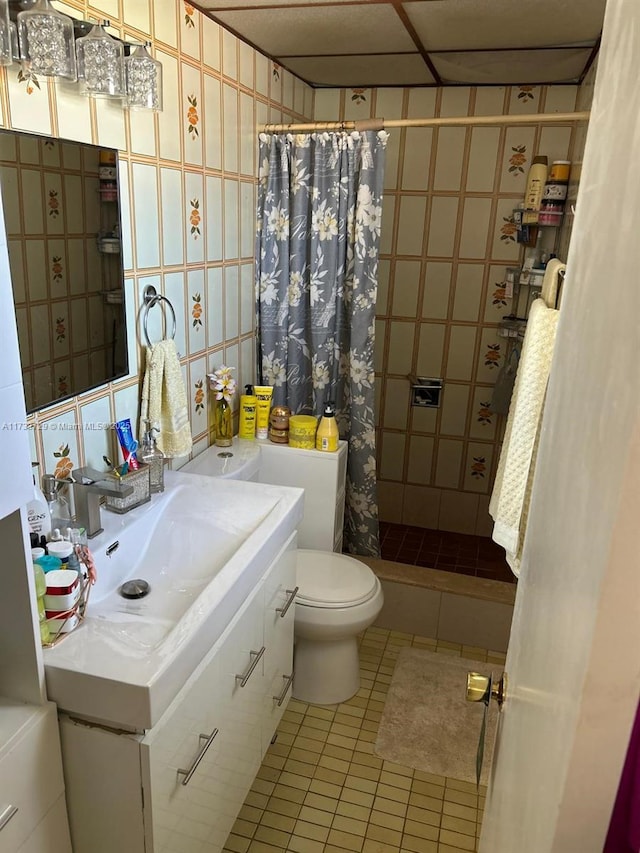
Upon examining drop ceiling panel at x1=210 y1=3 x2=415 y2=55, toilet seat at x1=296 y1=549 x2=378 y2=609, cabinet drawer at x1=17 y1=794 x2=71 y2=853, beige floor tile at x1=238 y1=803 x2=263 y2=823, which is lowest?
beige floor tile at x1=238 y1=803 x2=263 y2=823

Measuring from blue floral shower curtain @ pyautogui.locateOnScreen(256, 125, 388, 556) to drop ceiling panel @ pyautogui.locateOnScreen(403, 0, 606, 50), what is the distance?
396 millimetres

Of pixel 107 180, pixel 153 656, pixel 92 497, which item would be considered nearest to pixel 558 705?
pixel 153 656

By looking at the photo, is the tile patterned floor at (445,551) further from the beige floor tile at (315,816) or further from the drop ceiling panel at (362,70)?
the drop ceiling panel at (362,70)

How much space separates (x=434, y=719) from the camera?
2229 millimetres

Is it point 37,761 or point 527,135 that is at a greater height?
point 527,135

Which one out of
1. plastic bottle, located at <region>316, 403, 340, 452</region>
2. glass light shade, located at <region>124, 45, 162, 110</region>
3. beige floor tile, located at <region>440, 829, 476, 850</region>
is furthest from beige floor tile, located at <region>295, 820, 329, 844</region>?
glass light shade, located at <region>124, 45, 162, 110</region>

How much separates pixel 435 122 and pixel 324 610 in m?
1.67

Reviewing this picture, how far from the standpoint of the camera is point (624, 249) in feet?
1.37

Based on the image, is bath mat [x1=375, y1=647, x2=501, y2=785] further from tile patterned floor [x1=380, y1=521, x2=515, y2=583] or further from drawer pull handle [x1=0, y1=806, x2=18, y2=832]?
drawer pull handle [x1=0, y1=806, x2=18, y2=832]

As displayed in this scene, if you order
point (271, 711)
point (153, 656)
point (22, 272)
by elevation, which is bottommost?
point (271, 711)

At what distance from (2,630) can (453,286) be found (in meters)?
2.56

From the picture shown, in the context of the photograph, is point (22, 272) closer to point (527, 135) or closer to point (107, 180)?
point (107, 180)

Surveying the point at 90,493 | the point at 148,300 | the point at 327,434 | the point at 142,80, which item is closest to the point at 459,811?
the point at 327,434

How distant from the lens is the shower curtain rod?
202cm
